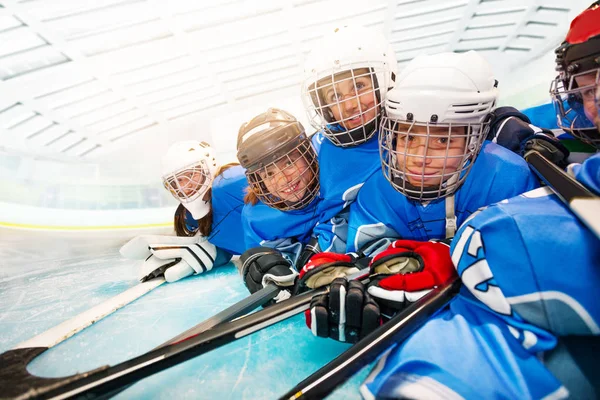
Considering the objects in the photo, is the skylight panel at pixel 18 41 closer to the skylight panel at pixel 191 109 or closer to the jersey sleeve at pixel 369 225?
the skylight panel at pixel 191 109

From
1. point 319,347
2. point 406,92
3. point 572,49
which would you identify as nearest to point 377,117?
point 406,92

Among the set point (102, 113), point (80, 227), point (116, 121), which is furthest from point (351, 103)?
point (116, 121)

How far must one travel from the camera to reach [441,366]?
0.65 metres

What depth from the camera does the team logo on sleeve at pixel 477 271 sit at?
2.39ft

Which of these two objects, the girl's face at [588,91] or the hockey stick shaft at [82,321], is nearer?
the girl's face at [588,91]

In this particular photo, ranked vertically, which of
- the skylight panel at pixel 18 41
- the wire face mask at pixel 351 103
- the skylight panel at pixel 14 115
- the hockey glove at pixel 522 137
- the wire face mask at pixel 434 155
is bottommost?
the hockey glove at pixel 522 137

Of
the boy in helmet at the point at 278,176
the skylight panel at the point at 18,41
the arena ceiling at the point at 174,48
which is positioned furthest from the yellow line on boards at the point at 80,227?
the boy in helmet at the point at 278,176

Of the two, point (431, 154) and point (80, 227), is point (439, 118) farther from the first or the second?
point (80, 227)

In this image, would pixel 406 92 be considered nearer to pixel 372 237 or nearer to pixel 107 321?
pixel 372 237

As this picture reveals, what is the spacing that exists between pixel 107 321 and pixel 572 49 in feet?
7.22

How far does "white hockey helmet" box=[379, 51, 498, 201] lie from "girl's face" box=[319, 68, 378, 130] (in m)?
0.33

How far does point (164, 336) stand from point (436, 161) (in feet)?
4.20

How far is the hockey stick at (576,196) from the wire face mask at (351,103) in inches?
28.6

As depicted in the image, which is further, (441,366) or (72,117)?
(72,117)
